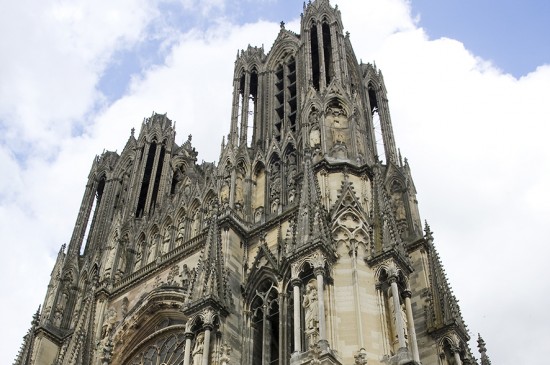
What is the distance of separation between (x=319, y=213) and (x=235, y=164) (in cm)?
597

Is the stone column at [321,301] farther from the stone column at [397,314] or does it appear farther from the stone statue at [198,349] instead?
the stone statue at [198,349]

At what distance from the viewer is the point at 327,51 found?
26797 mm

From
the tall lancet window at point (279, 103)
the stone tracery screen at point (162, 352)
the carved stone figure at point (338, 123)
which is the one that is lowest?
the stone tracery screen at point (162, 352)

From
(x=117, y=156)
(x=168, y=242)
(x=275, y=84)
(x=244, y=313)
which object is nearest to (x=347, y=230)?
(x=244, y=313)

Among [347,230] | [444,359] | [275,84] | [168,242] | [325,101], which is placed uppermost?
[275,84]

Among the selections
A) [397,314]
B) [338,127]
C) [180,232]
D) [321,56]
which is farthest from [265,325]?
[321,56]

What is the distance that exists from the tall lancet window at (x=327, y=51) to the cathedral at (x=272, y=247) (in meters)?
0.05

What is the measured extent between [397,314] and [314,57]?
498 inches

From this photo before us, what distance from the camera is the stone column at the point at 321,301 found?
15984mm

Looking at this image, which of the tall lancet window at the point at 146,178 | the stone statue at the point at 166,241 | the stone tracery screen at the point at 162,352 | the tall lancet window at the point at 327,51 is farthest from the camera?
the tall lancet window at the point at 146,178

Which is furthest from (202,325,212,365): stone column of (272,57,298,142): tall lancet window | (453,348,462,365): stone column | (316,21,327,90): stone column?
(316,21,327,90): stone column

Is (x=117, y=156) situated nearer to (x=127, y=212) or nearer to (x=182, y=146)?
(x=182, y=146)

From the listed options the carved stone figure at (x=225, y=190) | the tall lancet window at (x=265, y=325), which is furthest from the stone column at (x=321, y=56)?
the tall lancet window at (x=265, y=325)

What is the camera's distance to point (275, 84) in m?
27.9
